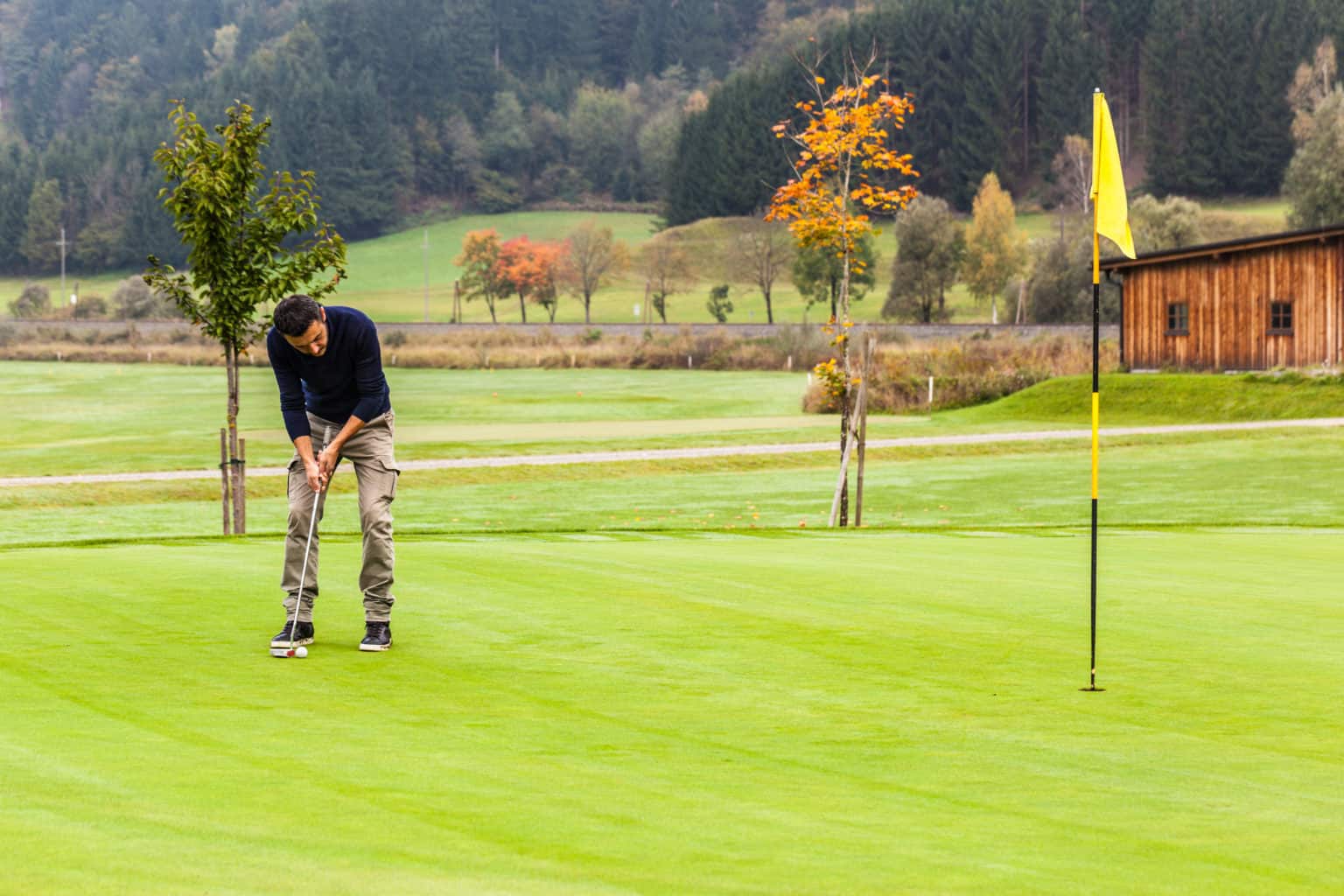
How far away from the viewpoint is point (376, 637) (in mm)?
9391

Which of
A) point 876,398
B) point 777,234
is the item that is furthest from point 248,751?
point 777,234

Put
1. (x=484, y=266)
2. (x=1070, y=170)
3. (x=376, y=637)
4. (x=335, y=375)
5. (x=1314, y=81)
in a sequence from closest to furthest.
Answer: (x=376, y=637), (x=335, y=375), (x=1314, y=81), (x=484, y=266), (x=1070, y=170)

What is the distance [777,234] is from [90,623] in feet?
486

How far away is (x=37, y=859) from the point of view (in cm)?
523

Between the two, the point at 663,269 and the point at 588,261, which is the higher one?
the point at 588,261

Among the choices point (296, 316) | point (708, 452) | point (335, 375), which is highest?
point (296, 316)

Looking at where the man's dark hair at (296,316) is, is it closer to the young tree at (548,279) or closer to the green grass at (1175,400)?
the green grass at (1175,400)

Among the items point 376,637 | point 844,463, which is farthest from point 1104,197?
point 844,463

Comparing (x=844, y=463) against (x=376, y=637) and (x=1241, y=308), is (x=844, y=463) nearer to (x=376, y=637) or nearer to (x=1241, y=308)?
(x=376, y=637)

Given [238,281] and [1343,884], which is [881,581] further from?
[238,281]

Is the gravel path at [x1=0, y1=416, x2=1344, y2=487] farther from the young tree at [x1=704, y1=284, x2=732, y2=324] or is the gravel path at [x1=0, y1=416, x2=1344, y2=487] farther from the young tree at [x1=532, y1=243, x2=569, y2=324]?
the young tree at [x1=532, y1=243, x2=569, y2=324]

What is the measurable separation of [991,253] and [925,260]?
5853 millimetres

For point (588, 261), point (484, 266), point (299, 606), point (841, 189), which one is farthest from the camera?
point (484, 266)

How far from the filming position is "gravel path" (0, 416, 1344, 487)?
1312 inches
